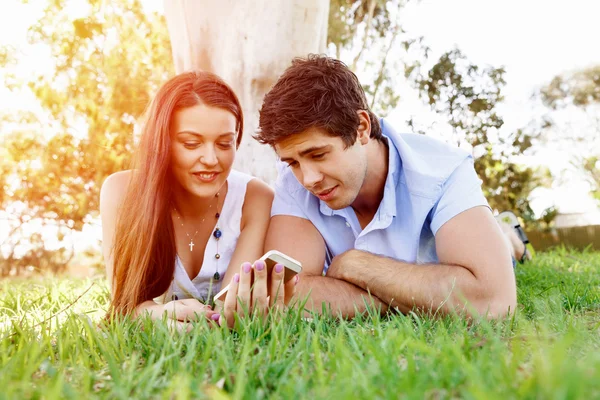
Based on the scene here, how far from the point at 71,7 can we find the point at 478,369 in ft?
35.2

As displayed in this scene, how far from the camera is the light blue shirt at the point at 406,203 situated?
3172mm

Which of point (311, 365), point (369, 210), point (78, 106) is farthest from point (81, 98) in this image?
point (311, 365)

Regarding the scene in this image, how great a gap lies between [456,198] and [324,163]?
28.5 inches

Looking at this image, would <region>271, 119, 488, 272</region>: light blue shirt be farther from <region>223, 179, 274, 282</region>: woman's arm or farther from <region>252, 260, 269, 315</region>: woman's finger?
<region>252, 260, 269, 315</region>: woman's finger

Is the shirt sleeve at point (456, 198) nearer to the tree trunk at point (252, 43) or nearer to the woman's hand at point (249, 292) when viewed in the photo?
the woman's hand at point (249, 292)

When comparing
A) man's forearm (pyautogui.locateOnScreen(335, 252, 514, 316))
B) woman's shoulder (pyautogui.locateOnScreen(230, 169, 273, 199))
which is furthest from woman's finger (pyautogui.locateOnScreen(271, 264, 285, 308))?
woman's shoulder (pyautogui.locateOnScreen(230, 169, 273, 199))

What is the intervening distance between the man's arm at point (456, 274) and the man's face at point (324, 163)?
0.40 meters

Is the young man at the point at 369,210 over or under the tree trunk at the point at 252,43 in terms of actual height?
under

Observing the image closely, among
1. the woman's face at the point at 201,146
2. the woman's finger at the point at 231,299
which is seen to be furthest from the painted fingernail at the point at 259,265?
the woman's face at the point at 201,146

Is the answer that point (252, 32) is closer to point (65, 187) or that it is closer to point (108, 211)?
point (108, 211)

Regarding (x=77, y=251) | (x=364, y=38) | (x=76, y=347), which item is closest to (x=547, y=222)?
(x=364, y=38)

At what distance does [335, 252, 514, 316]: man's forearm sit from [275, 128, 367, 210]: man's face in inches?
18.8

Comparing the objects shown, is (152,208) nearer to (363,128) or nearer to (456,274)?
(363,128)

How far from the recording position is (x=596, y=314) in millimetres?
2930
